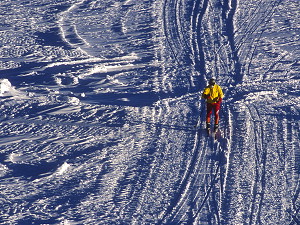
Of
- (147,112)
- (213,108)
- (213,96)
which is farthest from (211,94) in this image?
(147,112)

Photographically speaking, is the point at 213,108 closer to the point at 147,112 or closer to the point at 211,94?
the point at 211,94

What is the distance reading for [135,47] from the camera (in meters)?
15.8

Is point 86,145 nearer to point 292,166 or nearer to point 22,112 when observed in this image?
point 22,112

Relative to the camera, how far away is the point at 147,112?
1273 centimetres

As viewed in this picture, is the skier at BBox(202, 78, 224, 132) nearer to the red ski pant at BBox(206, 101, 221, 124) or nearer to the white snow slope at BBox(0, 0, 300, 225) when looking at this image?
the red ski pant at BBox(206, 101, 221, 124)

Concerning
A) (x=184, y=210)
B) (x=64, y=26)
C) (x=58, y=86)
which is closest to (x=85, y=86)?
(x=58, y=86)

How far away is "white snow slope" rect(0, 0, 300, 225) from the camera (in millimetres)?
9984

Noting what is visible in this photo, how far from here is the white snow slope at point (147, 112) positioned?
9.98m

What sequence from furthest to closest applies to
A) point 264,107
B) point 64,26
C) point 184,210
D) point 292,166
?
point 64,26, point 264,107, point 292,166, point 184,210

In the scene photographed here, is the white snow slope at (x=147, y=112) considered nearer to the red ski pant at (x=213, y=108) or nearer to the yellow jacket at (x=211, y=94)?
the red ski pant at (x=213, y=108)

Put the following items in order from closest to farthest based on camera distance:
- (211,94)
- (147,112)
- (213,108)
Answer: (211,94), (213,108), (147,112)

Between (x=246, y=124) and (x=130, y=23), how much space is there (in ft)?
21.7

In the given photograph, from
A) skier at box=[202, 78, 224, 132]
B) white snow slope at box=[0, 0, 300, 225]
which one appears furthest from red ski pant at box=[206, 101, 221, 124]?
white snow slope at box=[0, 0, 300, 225]

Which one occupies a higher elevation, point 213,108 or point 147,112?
point 213,108
